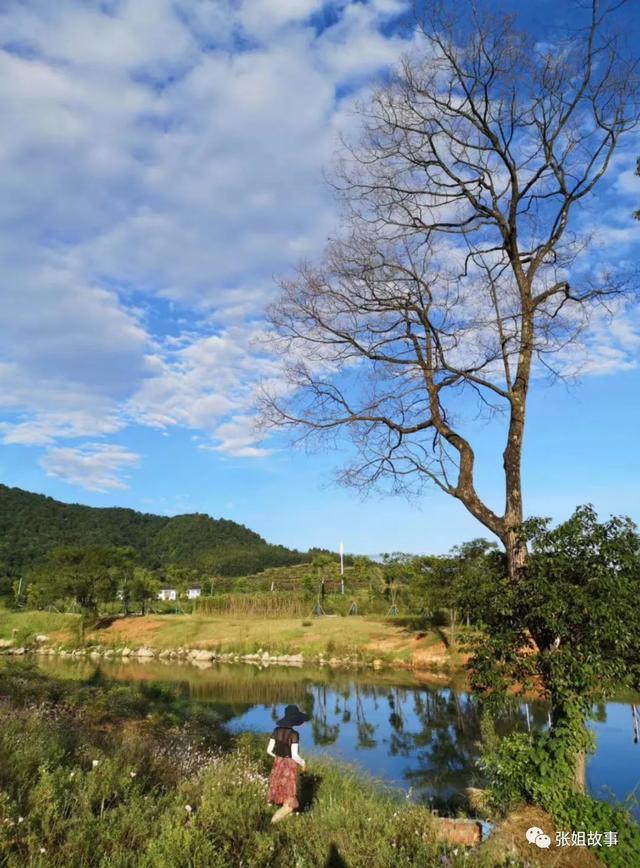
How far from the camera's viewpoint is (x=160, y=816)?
4.30m

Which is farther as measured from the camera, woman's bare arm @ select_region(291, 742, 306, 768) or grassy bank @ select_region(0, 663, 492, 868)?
woman's bare arm @ select_region(291, 742, 306, 768)

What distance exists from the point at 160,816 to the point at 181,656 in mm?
26963

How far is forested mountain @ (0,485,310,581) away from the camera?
74.6m

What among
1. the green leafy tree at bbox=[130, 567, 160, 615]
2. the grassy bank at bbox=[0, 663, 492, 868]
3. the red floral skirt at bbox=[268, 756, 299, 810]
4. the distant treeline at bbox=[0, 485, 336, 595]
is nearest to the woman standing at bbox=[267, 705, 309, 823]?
the red floral skirt at bbox=[268, 756, 299, 810]

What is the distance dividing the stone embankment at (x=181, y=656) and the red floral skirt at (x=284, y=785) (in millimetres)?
20050

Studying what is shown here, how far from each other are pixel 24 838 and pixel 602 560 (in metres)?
5.26

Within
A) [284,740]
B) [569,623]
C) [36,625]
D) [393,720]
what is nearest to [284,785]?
[284,740]

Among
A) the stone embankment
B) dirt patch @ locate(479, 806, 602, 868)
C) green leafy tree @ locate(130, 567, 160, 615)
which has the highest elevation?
green leafy tree @ locate(130, 567, 160, 615)

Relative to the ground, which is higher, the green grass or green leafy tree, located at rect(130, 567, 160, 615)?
green leafy tree, located at rect(130, 567, 160, 615)

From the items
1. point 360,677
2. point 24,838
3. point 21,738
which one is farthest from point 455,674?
point 24,838

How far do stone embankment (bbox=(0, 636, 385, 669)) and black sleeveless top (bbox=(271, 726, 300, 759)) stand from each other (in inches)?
782

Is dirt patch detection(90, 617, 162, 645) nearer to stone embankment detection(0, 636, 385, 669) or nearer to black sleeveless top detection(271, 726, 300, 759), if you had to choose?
stone embankment detection(0, 636, 385, 669)

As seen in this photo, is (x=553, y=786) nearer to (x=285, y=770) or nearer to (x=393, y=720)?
(x=285, y=770)

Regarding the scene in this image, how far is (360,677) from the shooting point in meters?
22.0
